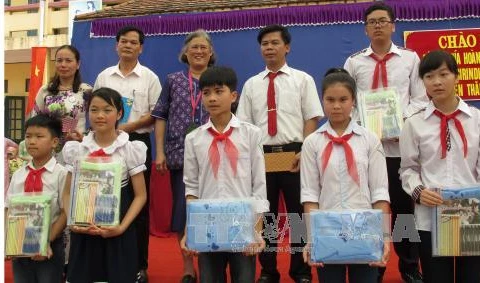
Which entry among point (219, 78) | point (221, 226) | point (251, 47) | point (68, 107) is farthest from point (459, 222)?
point (251, 47)

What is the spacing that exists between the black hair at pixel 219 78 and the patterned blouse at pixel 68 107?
1.10 m

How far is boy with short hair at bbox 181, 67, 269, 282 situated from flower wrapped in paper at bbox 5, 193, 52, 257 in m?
0.71

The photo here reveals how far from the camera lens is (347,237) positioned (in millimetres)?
2309

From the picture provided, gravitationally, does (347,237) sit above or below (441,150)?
below

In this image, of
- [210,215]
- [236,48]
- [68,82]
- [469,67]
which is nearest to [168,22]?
[236,48]

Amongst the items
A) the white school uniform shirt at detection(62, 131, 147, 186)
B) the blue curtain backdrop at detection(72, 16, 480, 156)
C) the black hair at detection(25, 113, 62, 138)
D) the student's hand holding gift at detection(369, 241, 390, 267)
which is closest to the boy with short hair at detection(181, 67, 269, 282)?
the white school uniform shirt at detection(62, 131, 147, 186)

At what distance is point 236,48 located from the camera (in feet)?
19.1

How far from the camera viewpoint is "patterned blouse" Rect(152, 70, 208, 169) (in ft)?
11.2

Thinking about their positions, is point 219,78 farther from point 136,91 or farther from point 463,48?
point 463,48

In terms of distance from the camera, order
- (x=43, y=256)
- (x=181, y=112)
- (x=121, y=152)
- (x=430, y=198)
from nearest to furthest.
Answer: (x=430, y=198) < (x=43, y=256) < (x=121, y=152) < (x=181, y=112)

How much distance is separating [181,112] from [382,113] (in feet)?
3.88

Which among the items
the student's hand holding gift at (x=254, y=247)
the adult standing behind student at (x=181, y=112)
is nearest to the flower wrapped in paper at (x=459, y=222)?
the student's hand holding gift at (x=254, y=247)

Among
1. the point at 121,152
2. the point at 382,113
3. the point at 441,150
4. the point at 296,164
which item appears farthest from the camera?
the point at 296,164

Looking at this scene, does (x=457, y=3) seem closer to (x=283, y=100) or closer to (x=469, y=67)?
(x=469, y=67)
